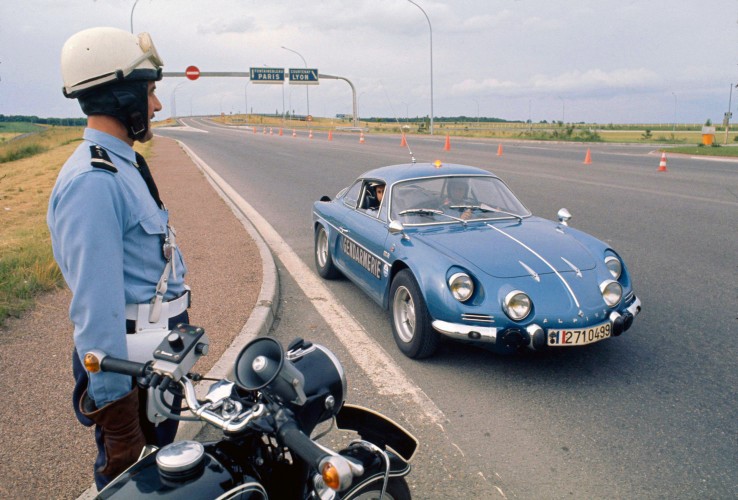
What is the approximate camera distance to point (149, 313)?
2.22 m

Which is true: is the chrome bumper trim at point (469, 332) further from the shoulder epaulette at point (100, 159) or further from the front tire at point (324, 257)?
the shoulder epaulette at point (100, 159)

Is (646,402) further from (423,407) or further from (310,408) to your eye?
(310,408)

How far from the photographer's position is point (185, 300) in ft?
8.07

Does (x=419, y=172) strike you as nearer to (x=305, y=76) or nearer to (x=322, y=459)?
(x=322, y=459)

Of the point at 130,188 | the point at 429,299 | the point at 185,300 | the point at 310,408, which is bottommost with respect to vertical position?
the point at 429,299

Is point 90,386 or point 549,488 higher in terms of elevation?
point 90,386

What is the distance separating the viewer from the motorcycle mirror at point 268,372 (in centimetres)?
172

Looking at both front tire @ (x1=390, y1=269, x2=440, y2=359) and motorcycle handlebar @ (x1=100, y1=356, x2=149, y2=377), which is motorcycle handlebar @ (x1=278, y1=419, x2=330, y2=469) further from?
front tire @ (x1=390, y1=269, x2=440, y2=359)

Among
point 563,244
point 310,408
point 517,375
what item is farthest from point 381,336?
point 310,408

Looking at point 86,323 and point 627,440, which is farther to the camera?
point 627,440

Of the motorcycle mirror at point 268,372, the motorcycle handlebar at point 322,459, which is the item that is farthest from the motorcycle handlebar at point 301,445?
the motorcycle mirror at point 268,372

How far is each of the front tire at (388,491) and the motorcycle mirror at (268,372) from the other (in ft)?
1.78

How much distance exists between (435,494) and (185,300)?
160 centimetres

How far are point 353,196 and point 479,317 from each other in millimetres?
2809
